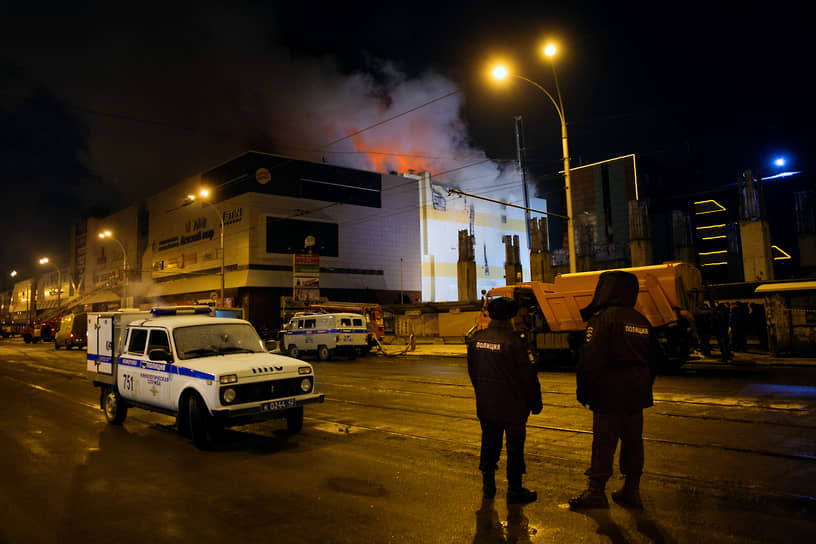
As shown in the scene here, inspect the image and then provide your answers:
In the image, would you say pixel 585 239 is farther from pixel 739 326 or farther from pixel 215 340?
pixel 215 340

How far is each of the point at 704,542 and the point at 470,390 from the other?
9074 mm

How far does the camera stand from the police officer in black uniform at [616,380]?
4328mm

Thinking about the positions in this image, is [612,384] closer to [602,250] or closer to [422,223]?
[602,250]

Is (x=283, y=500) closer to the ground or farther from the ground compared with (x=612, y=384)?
closer to the ground

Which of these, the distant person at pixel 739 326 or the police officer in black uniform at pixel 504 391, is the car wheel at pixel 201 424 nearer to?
the police officer in black uniform at pixel 504 391

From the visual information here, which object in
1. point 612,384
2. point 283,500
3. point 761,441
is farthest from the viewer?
point 761,441

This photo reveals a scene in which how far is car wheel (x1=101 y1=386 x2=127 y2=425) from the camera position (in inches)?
368

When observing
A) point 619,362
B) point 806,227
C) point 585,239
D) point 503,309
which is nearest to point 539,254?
point 585,239

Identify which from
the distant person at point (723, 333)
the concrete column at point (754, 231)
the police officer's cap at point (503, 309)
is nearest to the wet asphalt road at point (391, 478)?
the police officer's cap at point (503, 309)

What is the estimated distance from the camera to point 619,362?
14.3ft

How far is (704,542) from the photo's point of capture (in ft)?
12.7

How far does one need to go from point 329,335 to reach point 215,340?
17486mm

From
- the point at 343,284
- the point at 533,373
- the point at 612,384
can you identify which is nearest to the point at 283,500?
the point at 533,373

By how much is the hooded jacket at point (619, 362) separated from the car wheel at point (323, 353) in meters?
22.3
